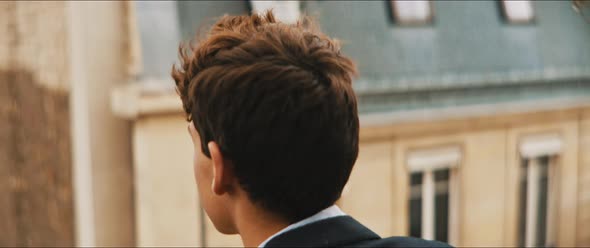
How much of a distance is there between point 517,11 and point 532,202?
0.76 metres

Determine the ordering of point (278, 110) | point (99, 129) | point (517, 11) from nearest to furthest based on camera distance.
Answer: point (278, 110) → point (99, 129) → point (517, 11)

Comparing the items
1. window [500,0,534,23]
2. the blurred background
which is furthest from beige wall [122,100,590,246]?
window [500,0,534,23]

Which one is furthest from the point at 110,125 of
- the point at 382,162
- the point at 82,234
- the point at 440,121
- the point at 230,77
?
the point at 230,77

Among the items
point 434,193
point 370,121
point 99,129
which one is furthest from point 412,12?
point 99,129

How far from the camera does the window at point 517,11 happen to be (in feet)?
9.06

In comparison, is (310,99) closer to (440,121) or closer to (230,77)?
(230,77)

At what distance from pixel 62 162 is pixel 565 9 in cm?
200

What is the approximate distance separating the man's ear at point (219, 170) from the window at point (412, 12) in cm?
185

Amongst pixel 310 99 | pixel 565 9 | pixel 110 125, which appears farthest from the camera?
pixel 565 9

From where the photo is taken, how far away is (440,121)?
2.62 meters

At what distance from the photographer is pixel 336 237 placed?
760 millimetres

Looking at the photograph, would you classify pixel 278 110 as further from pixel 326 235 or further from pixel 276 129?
pixel 326 235

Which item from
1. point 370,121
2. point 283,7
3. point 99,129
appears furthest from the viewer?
point 370,121

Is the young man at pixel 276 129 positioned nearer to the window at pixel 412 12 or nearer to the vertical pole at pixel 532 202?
the window at pixel 412 12
